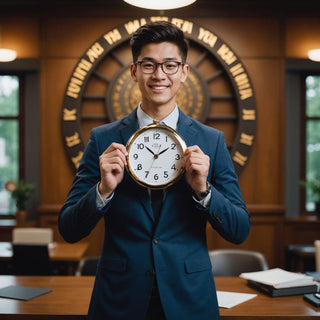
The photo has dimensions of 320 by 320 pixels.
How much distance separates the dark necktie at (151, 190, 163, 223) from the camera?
1.43m

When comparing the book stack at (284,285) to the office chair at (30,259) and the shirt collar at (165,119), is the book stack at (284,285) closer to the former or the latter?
the shirt collar at (165,119)

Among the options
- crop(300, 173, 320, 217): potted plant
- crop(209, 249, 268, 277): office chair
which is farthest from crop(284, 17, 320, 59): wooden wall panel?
crop(209, 249, 268, 277): office chair

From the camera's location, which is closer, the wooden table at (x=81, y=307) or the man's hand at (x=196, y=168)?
the man's hand at (x=196, y=168)

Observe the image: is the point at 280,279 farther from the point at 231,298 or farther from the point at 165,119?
the point at 165,119

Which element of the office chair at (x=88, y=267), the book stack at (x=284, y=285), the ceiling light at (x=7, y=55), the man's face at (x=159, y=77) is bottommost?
the office chair at (x=88, y=267)

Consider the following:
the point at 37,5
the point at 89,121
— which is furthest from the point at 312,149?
the point at 37,5

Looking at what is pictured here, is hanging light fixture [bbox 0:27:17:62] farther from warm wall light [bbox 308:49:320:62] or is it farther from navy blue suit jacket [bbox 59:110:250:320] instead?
navy blue suit jacket [bbox 59:110:250:320]

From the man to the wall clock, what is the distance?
340 cm

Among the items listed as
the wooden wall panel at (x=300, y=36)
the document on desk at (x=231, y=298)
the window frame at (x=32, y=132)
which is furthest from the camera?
the window frame at (x=32, y=132)

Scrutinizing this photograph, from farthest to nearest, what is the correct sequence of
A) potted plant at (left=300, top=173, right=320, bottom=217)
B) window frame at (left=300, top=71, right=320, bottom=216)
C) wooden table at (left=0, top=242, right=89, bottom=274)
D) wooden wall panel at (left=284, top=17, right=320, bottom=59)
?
window frame at (left=300, top=71, right=320, bottom=216) < wooden wall panel at (left=284, top=17, right=320, bottom=59) < potted plant at (left=300, top=173, right=320, bottom=217) < wooden table at (left=0, top=242, right=89, bottom=274)

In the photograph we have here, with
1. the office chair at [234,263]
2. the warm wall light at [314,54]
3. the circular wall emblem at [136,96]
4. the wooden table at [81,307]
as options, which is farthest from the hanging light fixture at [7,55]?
the warm wall light at [314,54]

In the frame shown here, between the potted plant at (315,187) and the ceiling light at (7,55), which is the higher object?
the ceiling light at (7,55)

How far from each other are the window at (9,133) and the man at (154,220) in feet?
13.9

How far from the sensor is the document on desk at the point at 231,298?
6.50 feet
